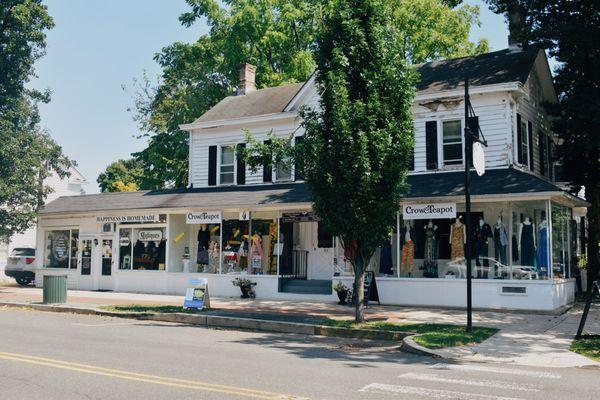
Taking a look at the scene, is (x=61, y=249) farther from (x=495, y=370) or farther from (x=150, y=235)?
(x=495, y=370)

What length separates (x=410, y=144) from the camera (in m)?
14.1

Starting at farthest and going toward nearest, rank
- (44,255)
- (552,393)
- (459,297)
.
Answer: (44,255), (459,297), (552,393)

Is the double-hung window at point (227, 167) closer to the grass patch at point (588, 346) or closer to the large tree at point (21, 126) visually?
Result: the large tree at point (21, 126)

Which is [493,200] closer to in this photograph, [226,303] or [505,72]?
[505,72]

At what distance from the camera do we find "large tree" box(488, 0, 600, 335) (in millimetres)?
19281

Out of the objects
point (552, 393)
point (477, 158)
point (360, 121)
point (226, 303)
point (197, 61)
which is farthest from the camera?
point (197, 61)

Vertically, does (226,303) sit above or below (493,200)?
below

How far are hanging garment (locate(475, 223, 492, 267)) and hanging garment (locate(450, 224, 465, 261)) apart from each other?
0.44 m

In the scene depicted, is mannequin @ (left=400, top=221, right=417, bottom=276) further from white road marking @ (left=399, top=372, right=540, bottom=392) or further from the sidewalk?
white road marking @ (left=399, top=372, right=540, bottom=392)

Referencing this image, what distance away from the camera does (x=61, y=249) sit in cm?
2695

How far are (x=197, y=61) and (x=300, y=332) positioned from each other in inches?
967

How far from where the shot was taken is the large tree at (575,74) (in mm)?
19281

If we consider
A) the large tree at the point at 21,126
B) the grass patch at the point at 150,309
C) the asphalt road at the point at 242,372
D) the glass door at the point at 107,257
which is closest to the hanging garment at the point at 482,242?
the asphalt road at the point at 242,372

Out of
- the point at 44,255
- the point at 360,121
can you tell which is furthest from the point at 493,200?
the point at 44,255
